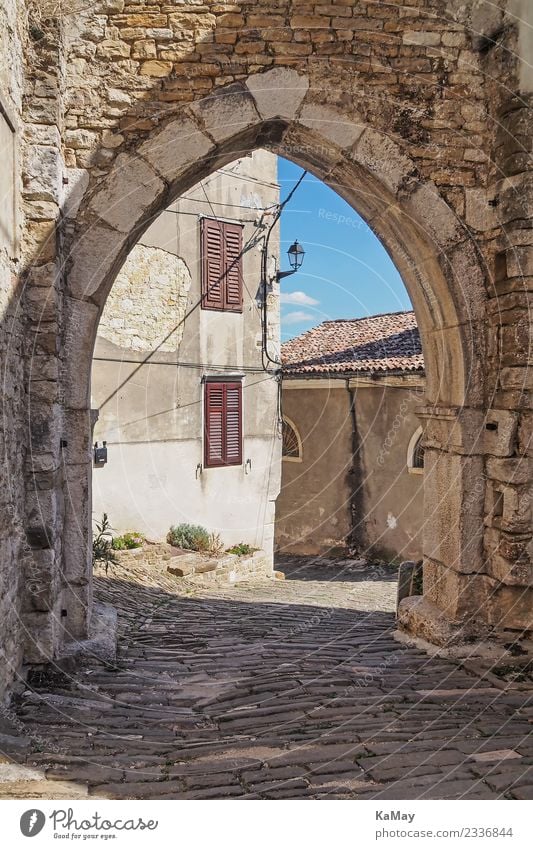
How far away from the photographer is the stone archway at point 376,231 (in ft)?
14.3

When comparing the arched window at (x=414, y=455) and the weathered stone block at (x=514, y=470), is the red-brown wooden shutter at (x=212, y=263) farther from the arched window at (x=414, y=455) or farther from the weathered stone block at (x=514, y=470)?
the weathered stone block at (x=514, y=470)

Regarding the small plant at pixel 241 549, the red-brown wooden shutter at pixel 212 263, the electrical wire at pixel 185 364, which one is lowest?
the small plant at pixel 241 549

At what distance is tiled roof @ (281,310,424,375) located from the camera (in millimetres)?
12922

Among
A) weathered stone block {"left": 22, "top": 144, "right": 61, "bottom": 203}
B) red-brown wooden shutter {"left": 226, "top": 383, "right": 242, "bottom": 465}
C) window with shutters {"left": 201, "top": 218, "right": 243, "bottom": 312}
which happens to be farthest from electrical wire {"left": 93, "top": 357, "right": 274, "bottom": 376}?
weathered stone block {"left": 22, "top": 144, "right": 61, "bottom": 203}

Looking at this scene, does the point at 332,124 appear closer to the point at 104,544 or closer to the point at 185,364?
the point at 104,544

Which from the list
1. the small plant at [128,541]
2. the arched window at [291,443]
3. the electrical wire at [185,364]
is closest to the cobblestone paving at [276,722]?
the small plant at [128,541]

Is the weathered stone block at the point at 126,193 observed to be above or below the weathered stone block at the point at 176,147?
below

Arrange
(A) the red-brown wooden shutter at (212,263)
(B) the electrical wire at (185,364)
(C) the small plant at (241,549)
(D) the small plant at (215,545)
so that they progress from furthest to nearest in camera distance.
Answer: (C) the small plant at (241,549) < (A) the red-brown wooden shutter at (212,263) < (D) the small plant at (215,545) < (B) the electrical wire at (185,364)

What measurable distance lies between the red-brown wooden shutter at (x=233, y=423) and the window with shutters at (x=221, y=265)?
1.42 metres

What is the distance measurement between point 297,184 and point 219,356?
3832 millimetres

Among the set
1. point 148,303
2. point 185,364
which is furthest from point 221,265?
point 185,364

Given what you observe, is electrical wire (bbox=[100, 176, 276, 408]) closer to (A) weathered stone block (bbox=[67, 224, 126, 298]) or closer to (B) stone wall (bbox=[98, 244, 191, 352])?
(B) stone wall (bbox=[98, 244, 191, 352])

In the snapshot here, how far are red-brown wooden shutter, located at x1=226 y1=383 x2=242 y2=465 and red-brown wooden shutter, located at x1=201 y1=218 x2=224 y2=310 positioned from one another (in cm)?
148
